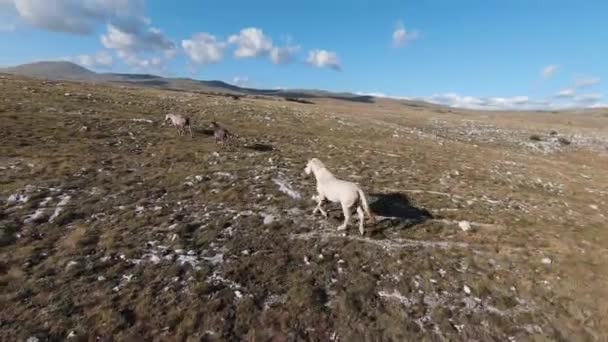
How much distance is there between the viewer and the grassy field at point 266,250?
9.73m

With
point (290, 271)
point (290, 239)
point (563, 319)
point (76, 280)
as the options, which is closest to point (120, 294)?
point (76, 280)

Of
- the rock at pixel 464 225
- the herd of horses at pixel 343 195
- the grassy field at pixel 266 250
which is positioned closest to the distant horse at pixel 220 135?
the grassy field at pixel 266 250

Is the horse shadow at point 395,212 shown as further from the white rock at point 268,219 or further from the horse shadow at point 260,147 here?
the horse shadow at point 260,147

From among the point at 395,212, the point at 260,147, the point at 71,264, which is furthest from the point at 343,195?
the point at 260,147

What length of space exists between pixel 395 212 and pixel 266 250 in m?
7.12

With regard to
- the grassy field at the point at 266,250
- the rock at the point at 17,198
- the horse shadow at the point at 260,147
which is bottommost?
the grassy field at the point at 266,250

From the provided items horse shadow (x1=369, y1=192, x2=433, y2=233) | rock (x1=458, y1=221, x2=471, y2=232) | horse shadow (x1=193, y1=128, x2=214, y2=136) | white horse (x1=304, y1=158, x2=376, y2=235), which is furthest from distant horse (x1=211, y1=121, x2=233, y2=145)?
rock (x1=458, y1=221, x2=471, y2=232)

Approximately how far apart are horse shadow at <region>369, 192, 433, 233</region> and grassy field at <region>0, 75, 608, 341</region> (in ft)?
0.38

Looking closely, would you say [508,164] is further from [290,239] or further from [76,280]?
[76,280]

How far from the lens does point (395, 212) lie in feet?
57.7

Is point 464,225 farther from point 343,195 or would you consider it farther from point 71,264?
point 71,264

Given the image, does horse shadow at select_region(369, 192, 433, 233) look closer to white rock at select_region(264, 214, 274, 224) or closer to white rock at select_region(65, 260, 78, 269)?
white rock at select_region(264, 214, 274, 224)

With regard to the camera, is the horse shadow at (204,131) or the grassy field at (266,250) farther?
the horse shadow at (204,131)

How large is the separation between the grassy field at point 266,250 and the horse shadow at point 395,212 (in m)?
0.11
